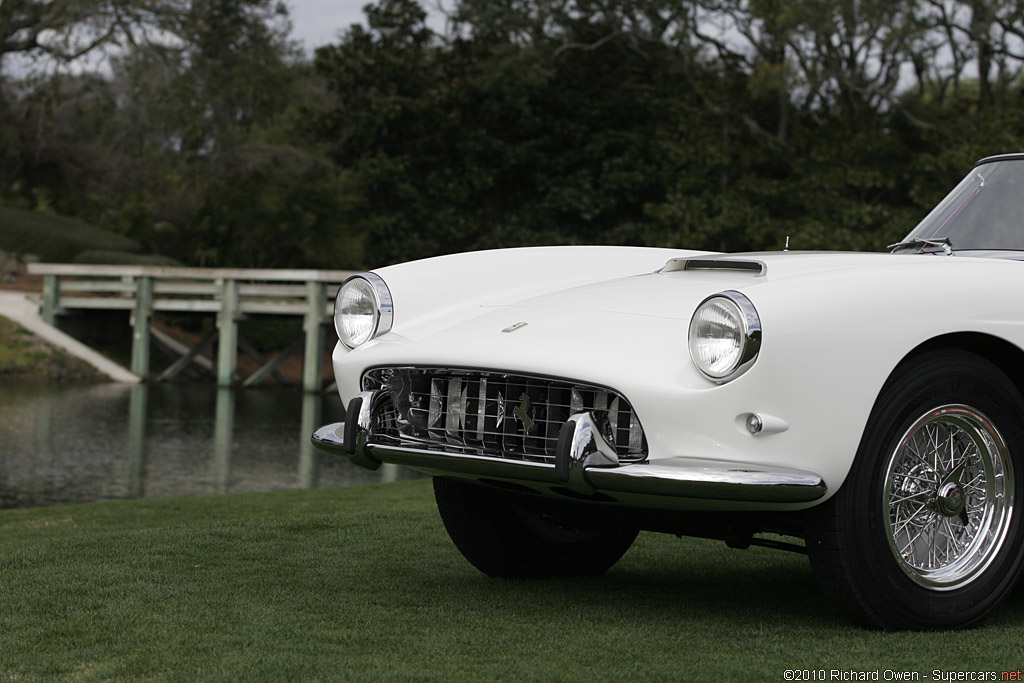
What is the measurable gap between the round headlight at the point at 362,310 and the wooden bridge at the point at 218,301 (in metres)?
19.1

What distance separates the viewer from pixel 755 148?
2861cm

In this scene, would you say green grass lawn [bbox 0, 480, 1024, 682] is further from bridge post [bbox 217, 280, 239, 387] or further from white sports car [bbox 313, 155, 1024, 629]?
Answer: bridge post [bbox 217, 280, 239, 387]

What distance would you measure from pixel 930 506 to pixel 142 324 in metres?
22.7

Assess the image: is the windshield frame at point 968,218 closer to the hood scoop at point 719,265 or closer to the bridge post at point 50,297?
the hood scoop at point 719,265

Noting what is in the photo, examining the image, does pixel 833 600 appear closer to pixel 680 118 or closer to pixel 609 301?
pixel 609 301

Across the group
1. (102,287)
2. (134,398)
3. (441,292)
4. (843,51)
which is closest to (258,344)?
(102,287)

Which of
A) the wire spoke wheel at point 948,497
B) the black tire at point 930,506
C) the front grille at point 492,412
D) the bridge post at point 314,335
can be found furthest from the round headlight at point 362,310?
the bridge post at point 314,335

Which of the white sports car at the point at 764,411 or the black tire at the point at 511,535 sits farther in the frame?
the black tire at the point at 511,535

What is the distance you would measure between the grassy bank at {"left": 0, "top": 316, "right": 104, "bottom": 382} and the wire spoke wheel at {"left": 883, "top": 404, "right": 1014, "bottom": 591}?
2145 cm

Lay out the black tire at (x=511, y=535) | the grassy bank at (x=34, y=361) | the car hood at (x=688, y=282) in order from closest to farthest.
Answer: the car hood at (x=688, y=282)
the black tire at (x=511, y=535)
the grassy bank at (x=34, y=361)

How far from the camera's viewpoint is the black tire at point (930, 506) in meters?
3.33

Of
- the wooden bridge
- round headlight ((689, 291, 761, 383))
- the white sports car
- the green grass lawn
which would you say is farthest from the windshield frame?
the wooden bridge

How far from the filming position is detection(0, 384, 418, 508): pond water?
33.9ft

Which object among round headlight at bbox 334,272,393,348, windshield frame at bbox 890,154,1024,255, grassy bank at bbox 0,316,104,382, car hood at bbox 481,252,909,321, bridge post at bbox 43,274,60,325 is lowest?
grassy bank at bbox 0,316,104,382
